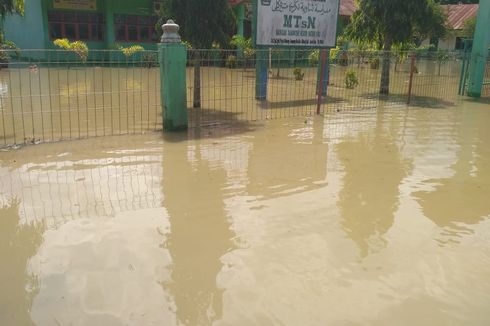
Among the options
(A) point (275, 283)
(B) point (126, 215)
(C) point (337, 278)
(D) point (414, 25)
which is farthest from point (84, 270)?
(D) point (414, 25)

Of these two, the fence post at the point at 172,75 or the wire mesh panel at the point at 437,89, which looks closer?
the fence post at the point at 172,75

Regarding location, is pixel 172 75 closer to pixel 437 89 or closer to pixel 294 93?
pixel 294 93

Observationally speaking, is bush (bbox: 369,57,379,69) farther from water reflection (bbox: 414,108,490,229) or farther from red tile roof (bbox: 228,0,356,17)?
water reflection (bbox: 414,108,490,229)

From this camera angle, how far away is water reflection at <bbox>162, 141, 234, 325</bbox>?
3400 millimetres

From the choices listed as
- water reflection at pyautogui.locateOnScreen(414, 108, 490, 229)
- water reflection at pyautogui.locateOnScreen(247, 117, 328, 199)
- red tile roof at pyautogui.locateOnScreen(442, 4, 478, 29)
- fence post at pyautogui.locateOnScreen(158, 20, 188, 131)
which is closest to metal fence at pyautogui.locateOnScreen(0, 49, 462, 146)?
fence post at pyautogui.locateOnScreen(158, 20, 188, 131)

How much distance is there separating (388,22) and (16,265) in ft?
44.1

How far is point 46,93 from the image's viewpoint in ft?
45.9

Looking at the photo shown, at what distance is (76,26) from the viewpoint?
26984mm

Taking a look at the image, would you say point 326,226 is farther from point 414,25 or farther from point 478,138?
point 414,25

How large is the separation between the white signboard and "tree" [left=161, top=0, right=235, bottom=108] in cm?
149

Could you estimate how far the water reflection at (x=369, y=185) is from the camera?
468cm

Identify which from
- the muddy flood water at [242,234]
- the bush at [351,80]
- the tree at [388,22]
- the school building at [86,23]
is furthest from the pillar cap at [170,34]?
the school building at [86,23]

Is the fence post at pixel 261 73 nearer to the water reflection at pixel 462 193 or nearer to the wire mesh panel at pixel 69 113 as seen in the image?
the wire mesh panel at pixel 69 113

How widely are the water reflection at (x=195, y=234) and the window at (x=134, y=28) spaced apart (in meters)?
23.0
